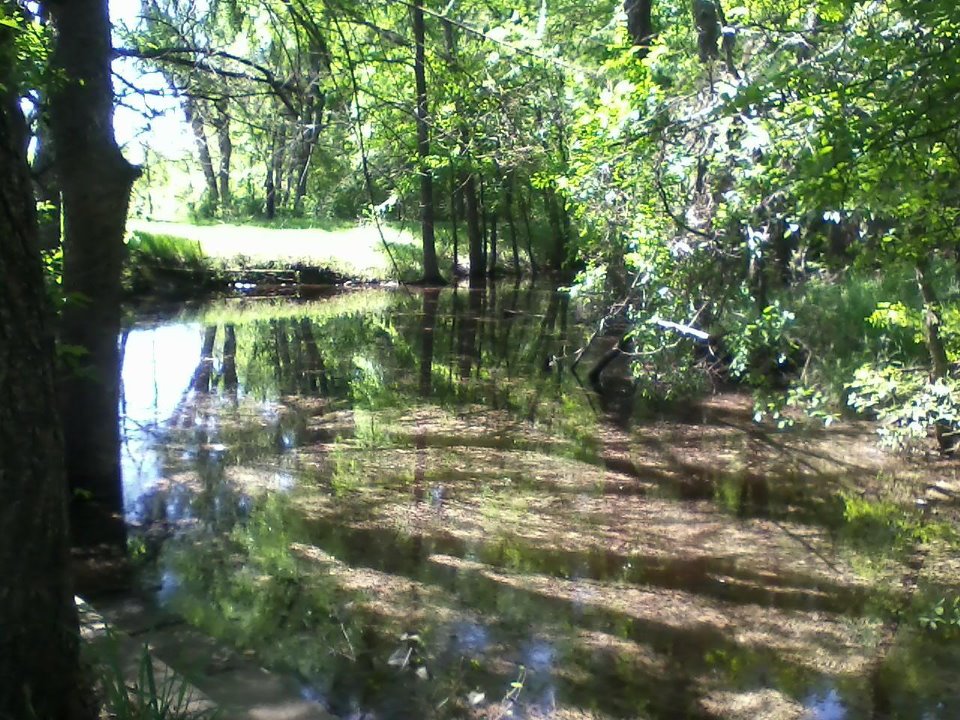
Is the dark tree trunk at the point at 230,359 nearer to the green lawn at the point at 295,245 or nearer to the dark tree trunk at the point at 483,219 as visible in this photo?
the green lawn at the point at 295,245

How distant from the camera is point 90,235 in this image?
6.16 m

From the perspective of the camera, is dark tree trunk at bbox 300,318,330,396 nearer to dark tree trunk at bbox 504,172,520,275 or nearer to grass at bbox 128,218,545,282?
grass at bbox 128,218,545,282

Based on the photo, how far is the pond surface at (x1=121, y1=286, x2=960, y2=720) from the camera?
469 centimetres

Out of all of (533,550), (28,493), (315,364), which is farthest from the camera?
(315,364)

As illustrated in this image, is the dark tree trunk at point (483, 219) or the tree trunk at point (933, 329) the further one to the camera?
the dark tree trunk at point (483, 219)

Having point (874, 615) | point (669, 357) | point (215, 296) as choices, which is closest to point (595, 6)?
point (669, 357)

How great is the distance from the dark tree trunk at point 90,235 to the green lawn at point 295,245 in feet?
58.0

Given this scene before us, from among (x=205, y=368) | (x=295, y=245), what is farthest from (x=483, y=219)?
(x=205, y=368)

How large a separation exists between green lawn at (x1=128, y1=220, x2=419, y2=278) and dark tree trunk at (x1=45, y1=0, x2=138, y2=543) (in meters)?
17.7

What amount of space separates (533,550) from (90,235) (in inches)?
145

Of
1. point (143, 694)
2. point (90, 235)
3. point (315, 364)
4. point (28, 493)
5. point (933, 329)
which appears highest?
point (90, 235)

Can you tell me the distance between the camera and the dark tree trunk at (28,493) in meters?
2.65

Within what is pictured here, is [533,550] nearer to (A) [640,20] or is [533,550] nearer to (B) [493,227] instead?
(A) [640,20]

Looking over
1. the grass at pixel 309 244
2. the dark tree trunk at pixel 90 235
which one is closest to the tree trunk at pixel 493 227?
the grass at pixel 309 244
